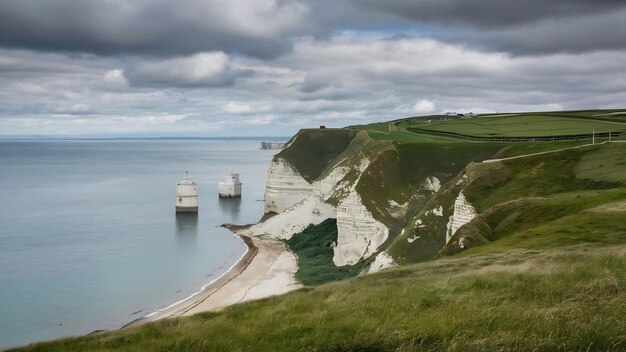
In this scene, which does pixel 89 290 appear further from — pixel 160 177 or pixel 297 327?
pixel 160 177

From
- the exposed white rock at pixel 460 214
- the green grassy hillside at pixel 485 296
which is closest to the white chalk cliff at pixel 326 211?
the exposed white rock at pixel 460 214

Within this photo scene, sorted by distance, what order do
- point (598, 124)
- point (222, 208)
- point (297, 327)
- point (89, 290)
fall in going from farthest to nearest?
point (222, 208), point (598, 124), point (89, 290), point (297, 327)

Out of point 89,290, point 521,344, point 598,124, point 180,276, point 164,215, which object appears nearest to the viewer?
point 521,344

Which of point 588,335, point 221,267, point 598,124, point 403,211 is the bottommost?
point 221,267

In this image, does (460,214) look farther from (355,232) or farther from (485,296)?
(485,296)

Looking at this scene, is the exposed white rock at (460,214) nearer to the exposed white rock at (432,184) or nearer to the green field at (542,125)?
the exposed white rock at (432,184)

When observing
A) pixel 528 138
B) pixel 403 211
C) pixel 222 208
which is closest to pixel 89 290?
pixel 403 211
